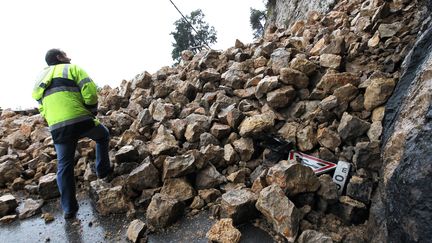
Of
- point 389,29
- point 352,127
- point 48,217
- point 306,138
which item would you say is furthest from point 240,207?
point 389,29

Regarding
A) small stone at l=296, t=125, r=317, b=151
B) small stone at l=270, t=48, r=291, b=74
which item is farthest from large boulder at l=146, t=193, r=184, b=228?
small stone at l=270, t=48, r=291, b=74

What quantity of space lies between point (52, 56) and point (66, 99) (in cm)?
68

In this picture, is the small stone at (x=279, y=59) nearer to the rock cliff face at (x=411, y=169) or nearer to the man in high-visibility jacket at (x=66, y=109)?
the rock cliff face at (x=411, y=169)

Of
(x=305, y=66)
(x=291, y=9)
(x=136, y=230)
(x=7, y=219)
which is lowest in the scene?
(x=7, y=219)

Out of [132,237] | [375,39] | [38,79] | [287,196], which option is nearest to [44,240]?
[132,237]

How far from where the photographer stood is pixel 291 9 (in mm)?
13102

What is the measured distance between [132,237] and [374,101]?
303cm

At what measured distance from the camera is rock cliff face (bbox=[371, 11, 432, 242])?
1.65m

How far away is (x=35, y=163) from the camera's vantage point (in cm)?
459

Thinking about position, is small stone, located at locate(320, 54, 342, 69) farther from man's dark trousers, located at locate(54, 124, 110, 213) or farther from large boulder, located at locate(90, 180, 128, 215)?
man's dark trousers, located at locate(54, 124, 110, 213)

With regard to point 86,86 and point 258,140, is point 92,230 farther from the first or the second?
point 258,140

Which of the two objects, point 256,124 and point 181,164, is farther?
point 256,124

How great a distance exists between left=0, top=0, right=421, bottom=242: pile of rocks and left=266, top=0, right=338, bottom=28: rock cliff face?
4194 millimetres

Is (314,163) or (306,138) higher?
(306,138)
